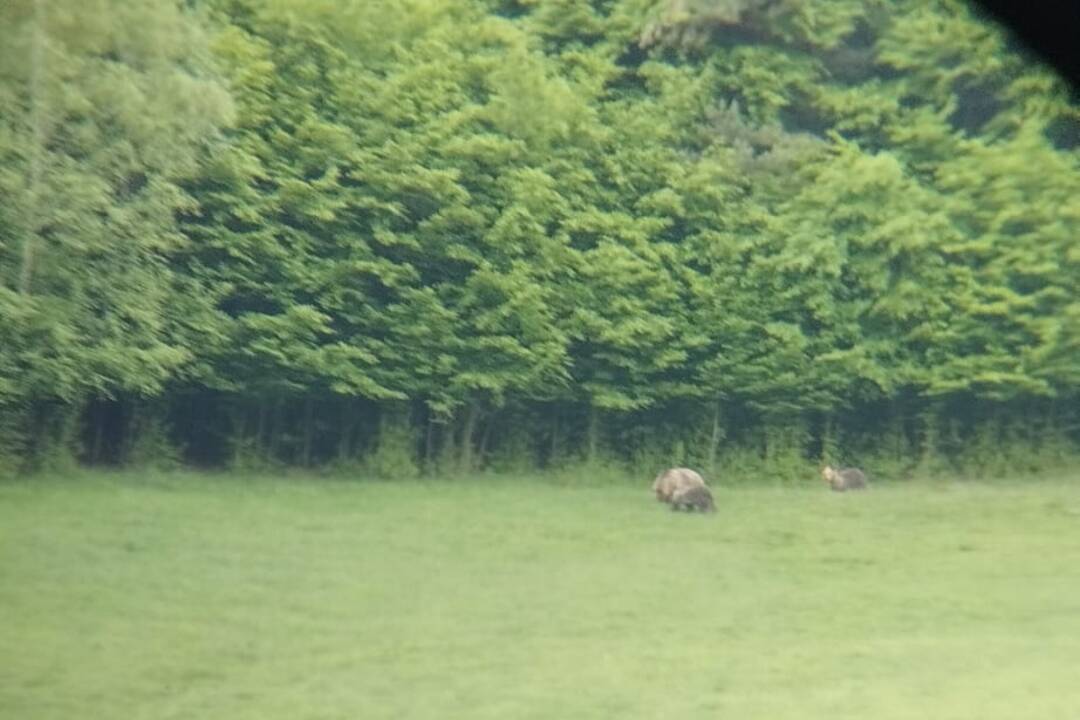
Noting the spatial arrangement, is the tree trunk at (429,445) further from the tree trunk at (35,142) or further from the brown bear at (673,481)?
the tree trunk at (35,142)

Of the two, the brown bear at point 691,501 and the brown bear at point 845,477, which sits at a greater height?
the brown bear at point 845,477

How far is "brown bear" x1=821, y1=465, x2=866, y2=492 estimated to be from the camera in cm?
604

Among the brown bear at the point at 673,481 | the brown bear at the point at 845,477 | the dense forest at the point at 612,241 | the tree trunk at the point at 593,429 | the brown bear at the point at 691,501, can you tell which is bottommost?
the brown bear at the point at 691,501

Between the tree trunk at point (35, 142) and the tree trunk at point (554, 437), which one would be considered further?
the tree trunk at point (554, 437)

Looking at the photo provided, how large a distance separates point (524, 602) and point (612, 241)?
1745 mm

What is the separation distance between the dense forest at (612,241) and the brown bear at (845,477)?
0.08 meters

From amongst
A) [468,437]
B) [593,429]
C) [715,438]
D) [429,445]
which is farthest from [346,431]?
[715,438]

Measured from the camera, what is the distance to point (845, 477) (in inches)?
238

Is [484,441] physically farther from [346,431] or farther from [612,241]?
[612,241]

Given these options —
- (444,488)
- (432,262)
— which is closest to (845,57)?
(432,262)

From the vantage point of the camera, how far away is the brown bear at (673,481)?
589 centimetres

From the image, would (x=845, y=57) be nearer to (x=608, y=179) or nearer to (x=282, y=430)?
(x=608, y=179)

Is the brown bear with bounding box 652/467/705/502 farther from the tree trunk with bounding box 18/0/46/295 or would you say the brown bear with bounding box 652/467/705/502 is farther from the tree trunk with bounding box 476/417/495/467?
the tree trunk with bounding box 18/0/46/295

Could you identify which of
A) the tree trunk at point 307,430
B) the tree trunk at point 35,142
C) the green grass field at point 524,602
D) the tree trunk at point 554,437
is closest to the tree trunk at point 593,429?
the tree trunk at point 554,437
